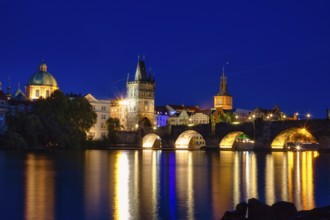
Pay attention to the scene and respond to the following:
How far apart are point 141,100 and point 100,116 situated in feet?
67.1

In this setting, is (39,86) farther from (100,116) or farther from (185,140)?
(185,140)

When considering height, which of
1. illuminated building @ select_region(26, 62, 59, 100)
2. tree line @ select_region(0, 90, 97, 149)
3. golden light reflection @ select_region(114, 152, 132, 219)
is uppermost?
illuminated building @ select_region(26, 62, 59, 100)

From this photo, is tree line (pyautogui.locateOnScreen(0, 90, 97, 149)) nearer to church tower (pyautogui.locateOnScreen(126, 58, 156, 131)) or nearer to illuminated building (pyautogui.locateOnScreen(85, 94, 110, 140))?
illuminated building (pyautogui.locateOnScreen(85, 94, 110, 140))

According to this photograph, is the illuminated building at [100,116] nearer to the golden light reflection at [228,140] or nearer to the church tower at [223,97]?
the golden light reflection at [228,140]

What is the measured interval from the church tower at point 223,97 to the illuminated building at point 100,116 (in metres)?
47.2

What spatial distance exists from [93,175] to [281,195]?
15.5m

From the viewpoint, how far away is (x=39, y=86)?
132375 mm

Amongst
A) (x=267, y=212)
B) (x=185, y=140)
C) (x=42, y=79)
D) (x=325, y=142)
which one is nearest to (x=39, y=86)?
(x=42, y=79)

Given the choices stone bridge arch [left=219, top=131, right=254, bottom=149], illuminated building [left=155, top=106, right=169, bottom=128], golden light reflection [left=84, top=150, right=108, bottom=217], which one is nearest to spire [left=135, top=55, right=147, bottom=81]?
→ illuminated building [left=155, top=106, right=169, bottom=128]

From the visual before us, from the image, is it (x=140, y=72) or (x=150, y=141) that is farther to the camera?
(x=140, y=72)

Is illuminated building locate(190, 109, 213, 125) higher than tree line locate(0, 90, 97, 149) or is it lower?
higher

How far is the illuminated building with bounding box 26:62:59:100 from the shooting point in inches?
5212

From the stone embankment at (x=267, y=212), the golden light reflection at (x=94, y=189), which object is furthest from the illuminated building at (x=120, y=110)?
the stone embankment at (x=267, y=212)

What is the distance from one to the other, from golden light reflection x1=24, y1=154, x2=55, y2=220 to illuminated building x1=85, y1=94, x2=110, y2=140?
85737 mm
